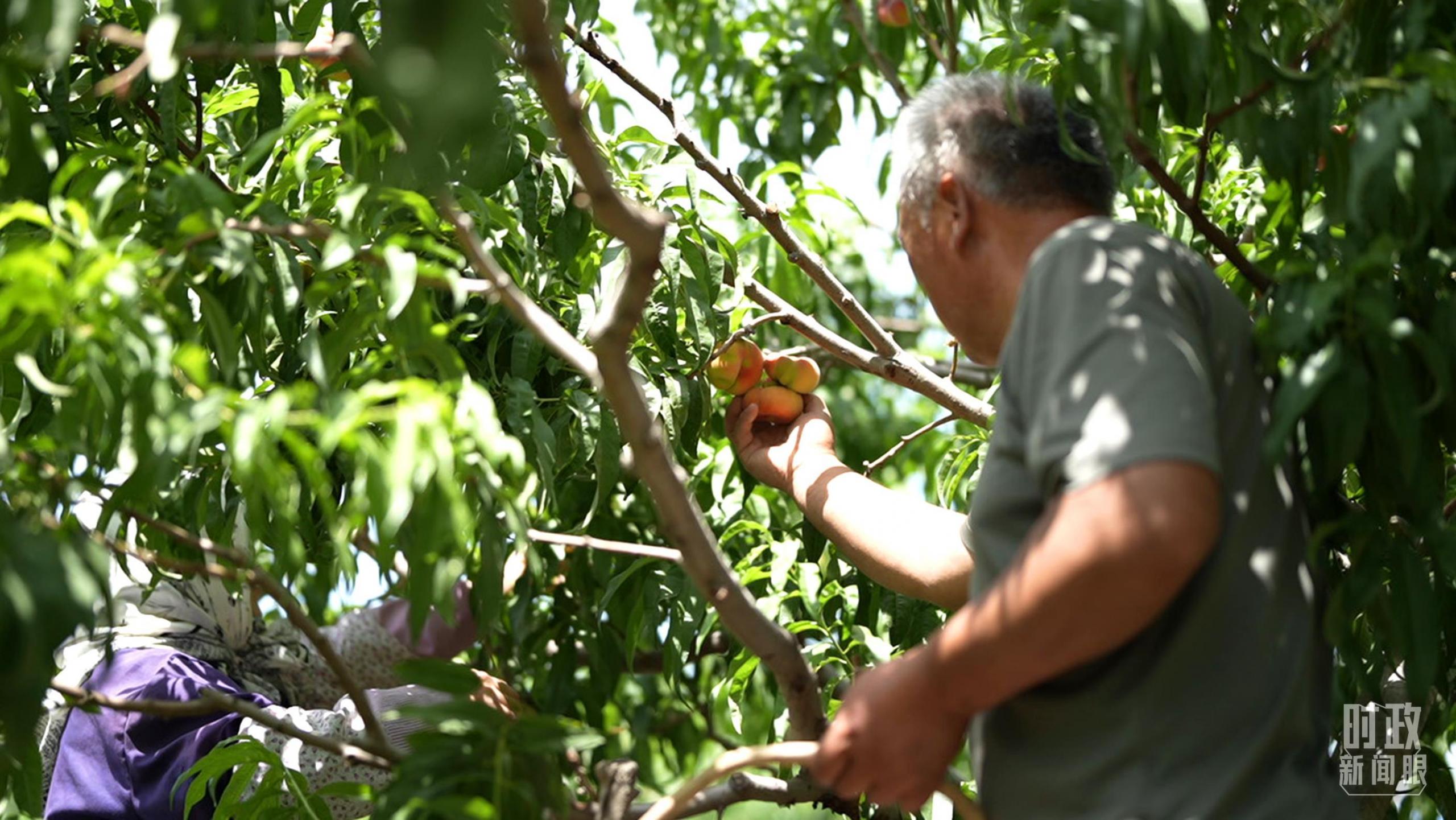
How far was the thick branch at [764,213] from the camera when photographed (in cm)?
260

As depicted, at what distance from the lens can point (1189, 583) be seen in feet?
4.72

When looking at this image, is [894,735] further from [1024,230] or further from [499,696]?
[499,696]

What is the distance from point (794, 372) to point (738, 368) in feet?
0.34

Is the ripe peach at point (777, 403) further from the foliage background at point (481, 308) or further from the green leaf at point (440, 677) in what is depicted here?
the green leaf at point (440, 677)

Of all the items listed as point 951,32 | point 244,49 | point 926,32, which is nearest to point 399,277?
point 244,49

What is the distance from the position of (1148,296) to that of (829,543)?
4.35 ft

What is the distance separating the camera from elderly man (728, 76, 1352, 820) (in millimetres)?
1296

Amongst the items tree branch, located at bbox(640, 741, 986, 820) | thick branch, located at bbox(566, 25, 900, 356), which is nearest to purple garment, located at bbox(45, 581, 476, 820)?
thick branch, located at bbox(566, 25, 900, 356)

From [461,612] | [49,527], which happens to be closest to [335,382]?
[49,527]

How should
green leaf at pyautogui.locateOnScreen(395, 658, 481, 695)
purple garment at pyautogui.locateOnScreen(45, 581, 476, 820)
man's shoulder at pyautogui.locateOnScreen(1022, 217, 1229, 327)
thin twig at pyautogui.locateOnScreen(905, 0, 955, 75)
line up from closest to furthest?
man's shoulder at pyautogui.locateOnScreen(1022, 217, 1229, 327) → green leaf at pyautogui.locateOnScreen(395, 658, 481, 695) → purple garment at pyautogui.locateOnScreen(45, 581, 476, 820) → thin twig at pyautogui.locateOnScreen(905, 0, 955, 75)

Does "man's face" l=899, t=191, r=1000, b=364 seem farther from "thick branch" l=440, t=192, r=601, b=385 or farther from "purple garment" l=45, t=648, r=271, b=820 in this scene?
"purple garment" l=45, t=648, r=271, b=820

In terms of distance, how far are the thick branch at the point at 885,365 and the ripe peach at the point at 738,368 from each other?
85mm

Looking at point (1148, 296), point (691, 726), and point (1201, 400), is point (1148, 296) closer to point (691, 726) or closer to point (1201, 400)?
point (1201, 400)

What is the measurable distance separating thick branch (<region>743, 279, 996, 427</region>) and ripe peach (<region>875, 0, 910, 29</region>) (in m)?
1.19
